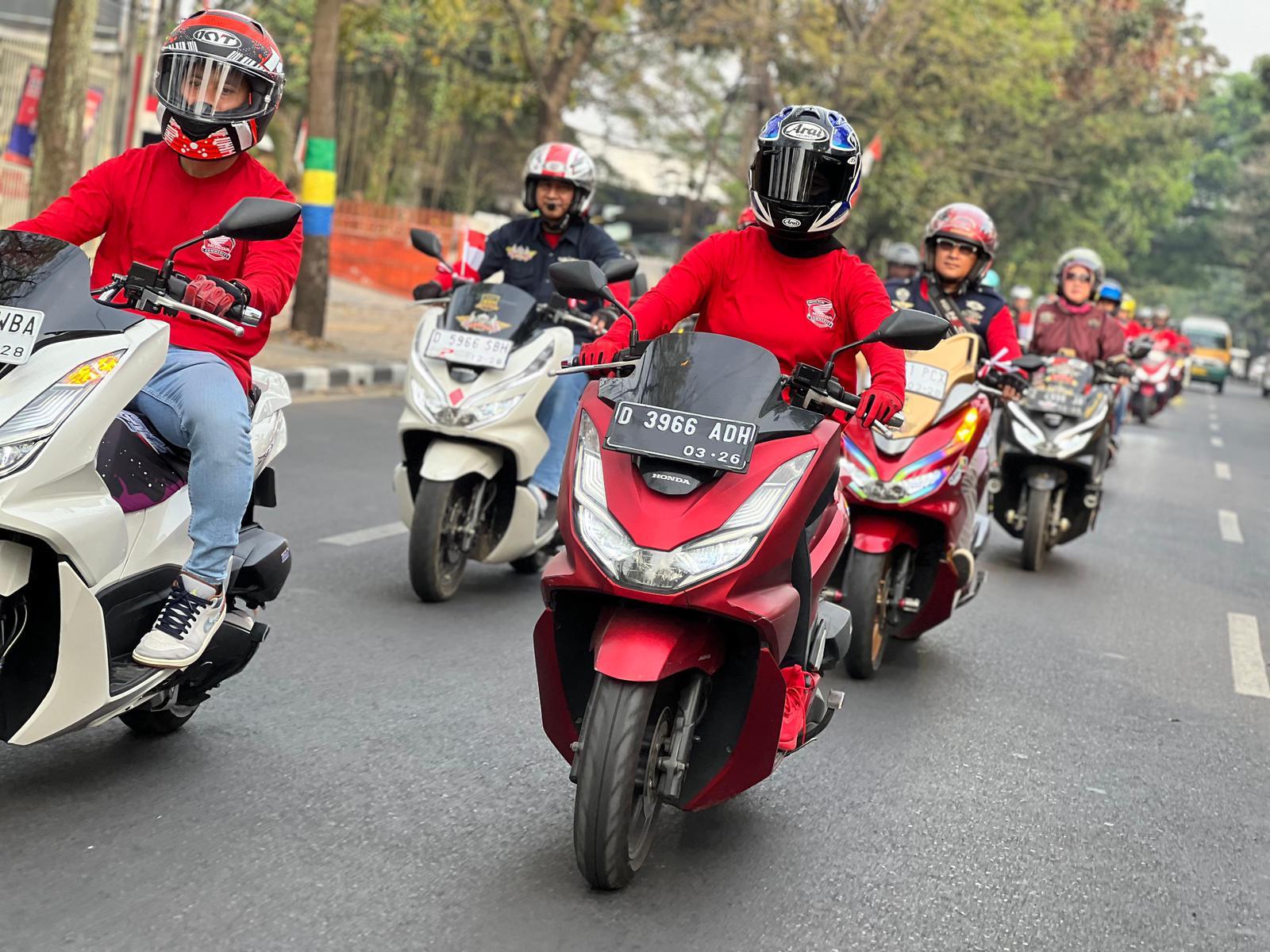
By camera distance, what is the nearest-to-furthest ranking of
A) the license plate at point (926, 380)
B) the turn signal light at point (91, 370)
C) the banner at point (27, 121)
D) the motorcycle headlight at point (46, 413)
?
1. the motorcycle headlight at point (46, 413)
2. the turn signal light at point (91, 370)
3. the license plate at point (926, 380)
4. the banner at point (27, 121)

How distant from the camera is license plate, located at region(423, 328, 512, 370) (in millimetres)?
6664

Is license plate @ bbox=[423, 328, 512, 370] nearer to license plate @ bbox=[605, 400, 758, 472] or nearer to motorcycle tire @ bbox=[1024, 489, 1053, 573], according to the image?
license plate @ bbox=[605, 400, 758, 472]

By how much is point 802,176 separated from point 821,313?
0.38 metres

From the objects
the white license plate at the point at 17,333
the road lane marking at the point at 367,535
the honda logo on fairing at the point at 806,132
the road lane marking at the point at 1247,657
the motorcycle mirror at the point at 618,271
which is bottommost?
the road lane marking at the point at 367,535

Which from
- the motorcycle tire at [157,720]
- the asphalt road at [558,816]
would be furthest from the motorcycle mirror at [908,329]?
the motorcycle tire at [157,720]

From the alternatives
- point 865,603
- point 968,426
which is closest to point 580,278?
point 865,603

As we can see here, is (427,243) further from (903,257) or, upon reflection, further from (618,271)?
(903,257)

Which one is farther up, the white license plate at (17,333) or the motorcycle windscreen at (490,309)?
the white license plate at (17,333)

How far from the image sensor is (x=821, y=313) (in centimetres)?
442

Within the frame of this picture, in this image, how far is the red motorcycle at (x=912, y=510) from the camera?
235 inches

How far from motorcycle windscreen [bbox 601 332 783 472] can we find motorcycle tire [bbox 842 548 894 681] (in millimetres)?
2084

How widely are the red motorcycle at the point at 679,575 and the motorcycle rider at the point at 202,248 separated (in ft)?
2.73

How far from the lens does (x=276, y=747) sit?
452cm

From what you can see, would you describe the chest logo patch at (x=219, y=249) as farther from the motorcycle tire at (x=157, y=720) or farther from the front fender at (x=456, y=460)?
the front fender at (x=456, y=460)
